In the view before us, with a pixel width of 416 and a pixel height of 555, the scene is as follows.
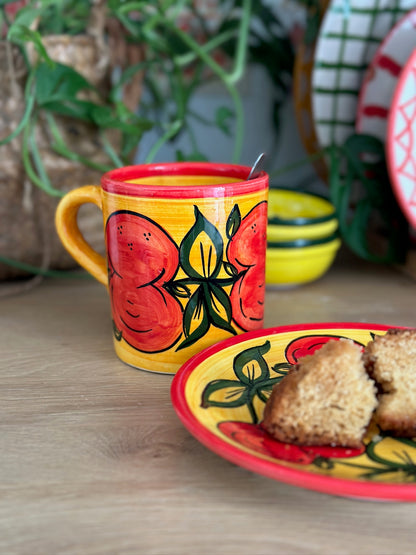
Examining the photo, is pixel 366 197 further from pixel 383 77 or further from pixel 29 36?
pixel 29 36

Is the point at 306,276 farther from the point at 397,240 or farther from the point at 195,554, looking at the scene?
the point at 195,554

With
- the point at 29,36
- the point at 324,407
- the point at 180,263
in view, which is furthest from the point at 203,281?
the point at 29,36

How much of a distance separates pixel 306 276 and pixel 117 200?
33cm

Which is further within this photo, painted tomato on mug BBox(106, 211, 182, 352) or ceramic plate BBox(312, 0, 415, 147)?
ceramic plate BBox(312, 0, 415, 147)

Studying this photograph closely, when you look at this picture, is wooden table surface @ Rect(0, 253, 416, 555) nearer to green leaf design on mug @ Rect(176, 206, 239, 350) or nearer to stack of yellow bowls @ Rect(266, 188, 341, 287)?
green leaf design on mug @ Rect(176, 206, 239, 350)

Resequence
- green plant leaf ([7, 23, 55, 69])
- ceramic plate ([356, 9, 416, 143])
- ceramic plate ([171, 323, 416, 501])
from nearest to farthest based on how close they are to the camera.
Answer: ceramic plate ([171, 323, 416, 501]), green plant leaf ([7, 23, 55, 69]), ceramic plate ([356, 9, 416, 143])

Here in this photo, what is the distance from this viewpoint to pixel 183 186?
42cm

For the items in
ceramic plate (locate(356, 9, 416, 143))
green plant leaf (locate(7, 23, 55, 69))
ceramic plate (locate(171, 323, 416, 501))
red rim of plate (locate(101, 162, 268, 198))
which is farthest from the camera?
ceramic plate (locate(356, 9, 416, 143))

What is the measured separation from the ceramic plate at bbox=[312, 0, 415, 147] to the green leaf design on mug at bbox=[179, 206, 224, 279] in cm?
42

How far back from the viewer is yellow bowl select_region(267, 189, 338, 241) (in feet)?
2.18

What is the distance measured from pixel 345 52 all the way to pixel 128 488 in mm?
666

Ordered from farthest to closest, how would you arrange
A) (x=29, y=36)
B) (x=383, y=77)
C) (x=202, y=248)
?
(x=383, y=77)
(x=29, y=36)
(x=202, y=248)

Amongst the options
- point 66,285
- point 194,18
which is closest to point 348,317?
point 66,285

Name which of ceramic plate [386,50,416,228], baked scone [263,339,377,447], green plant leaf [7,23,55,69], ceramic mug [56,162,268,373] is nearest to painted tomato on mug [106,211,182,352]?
ceramic mug [56,162,268,373]
